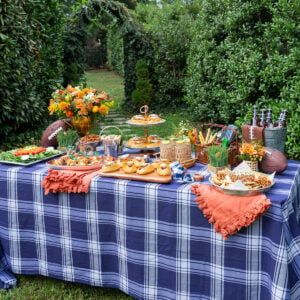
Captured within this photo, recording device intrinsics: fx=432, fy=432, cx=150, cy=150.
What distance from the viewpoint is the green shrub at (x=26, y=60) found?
5.16 m

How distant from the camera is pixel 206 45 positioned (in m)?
6.75

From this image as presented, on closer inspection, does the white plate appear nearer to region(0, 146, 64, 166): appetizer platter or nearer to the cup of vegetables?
the cup of vegetables

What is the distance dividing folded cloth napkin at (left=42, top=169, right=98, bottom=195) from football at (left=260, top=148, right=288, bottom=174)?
3.27ft

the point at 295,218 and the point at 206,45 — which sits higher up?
the point at 206,45

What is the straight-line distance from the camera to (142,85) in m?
9.45

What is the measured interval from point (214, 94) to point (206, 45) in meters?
Answer: 0.79

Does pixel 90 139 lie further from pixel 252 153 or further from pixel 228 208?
pixel 228 208

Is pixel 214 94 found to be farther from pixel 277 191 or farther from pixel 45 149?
pixel 277 191

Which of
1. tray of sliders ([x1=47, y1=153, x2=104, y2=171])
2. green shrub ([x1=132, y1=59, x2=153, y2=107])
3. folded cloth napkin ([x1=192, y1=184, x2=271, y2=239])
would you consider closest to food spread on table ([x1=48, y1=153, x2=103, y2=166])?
tray of sliders ([x1=47, y1=153, x2=104, y2=171])

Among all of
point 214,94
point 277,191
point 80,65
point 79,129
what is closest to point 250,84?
point 214,94

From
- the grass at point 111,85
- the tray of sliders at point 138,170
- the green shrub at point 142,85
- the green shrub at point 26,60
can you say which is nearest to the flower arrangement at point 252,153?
the tray of sliders at point 138,170

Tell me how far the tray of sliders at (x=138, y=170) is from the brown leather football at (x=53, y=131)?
0.68 m

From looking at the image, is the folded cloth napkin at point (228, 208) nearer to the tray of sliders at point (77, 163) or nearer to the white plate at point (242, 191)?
the white plate at point (242, 191)

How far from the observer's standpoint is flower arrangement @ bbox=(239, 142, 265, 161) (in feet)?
8.02
